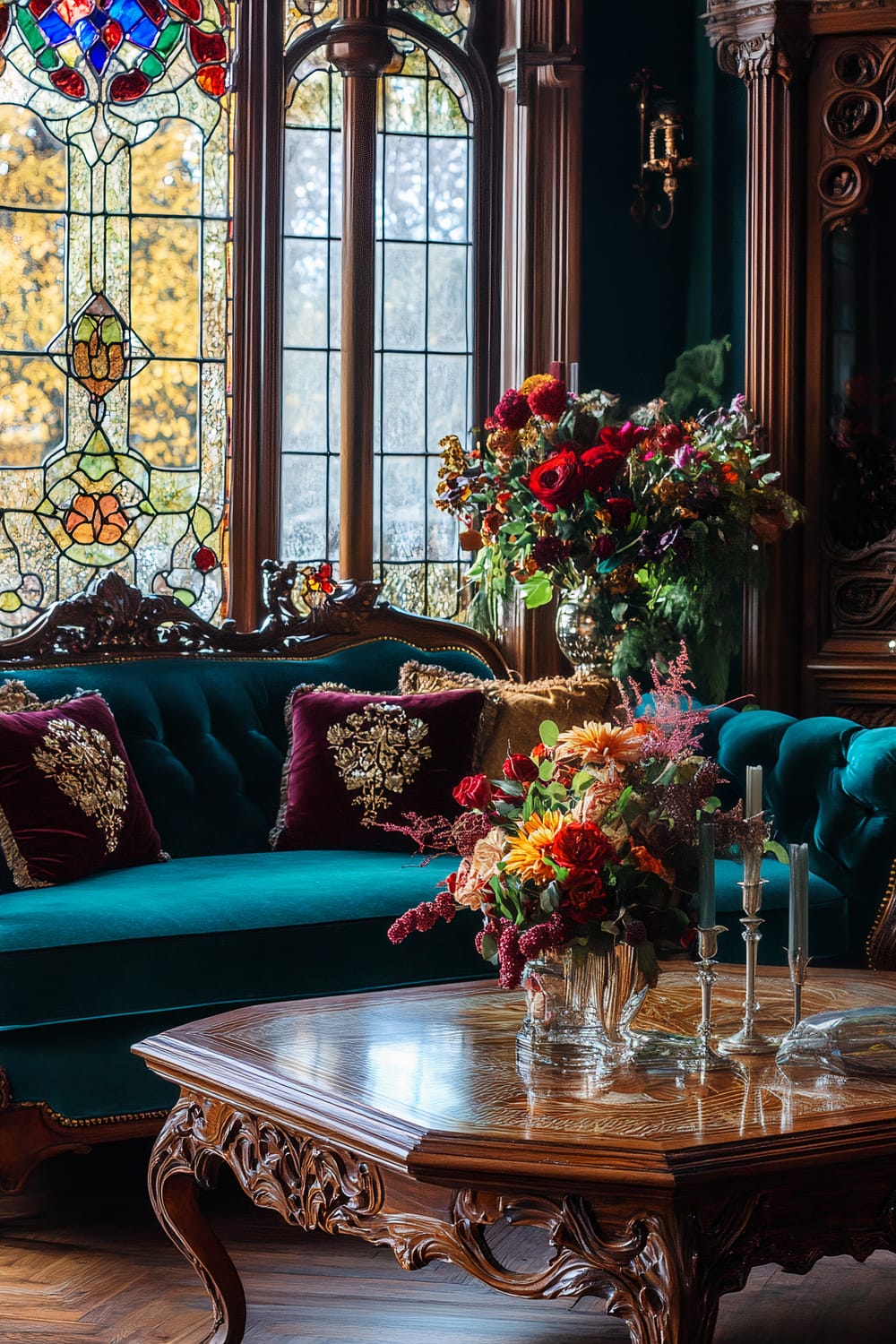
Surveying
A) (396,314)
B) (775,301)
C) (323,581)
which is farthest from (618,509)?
(396,314)

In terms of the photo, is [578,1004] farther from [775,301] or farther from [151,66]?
[151,66]

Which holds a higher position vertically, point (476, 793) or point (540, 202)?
point (540, 202)

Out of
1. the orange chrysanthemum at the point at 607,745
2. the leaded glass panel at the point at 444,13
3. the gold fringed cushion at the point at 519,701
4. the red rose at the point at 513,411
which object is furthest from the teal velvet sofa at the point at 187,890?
the leaded glass panel at the point at 444,13

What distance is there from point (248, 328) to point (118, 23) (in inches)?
37.1

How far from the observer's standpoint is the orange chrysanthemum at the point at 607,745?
6.86ft

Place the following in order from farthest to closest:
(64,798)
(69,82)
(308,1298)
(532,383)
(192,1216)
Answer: (69,82), (532,383), (64,798), (308,1298), (192,1216)

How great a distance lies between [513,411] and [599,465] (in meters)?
0.29

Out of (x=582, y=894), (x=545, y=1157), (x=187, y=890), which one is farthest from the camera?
(x=187, y=890)

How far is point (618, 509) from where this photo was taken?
157 inches

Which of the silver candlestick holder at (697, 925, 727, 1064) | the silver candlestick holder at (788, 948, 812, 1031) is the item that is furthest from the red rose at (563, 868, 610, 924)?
the silver candlestick holder at (788, 948, 812, 1031)

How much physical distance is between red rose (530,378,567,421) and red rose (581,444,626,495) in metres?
0.15

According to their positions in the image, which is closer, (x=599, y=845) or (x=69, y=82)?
(x=599, y=845)

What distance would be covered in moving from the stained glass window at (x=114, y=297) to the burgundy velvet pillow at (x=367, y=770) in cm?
128

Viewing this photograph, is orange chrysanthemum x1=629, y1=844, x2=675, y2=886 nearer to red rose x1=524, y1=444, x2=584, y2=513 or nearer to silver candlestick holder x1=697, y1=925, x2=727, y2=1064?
silver candlestick holder x1=697, y1=925, x2=727, y2=1064
